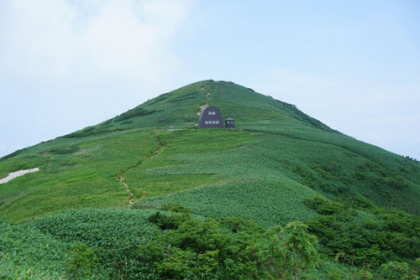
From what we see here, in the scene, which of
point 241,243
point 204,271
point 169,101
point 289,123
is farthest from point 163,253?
point 169,101

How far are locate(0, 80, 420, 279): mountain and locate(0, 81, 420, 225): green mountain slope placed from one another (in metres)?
0.21

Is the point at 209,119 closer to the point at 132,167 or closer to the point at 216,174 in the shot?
the point at 132,167

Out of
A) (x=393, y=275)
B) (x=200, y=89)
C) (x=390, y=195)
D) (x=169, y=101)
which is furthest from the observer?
(x=200, y=89)

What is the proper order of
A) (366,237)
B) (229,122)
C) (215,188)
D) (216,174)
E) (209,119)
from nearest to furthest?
(366,237)
(215,188)
(216,174)
(229,122)
(209,119)

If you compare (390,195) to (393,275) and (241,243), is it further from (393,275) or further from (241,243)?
(241,243)

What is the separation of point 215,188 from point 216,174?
956 centimetres

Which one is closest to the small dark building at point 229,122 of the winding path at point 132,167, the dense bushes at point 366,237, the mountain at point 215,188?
the mountain at point 215,188

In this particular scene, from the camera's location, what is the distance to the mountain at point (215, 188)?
2392 centimetres

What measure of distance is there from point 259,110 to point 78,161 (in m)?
79.5

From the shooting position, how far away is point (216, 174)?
49.7m

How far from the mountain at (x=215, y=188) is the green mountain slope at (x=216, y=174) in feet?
0.69

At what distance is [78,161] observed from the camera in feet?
217

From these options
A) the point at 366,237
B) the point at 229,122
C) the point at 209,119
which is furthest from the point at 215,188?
the point at 209,119

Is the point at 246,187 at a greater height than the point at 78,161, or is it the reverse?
the point at 78,161
